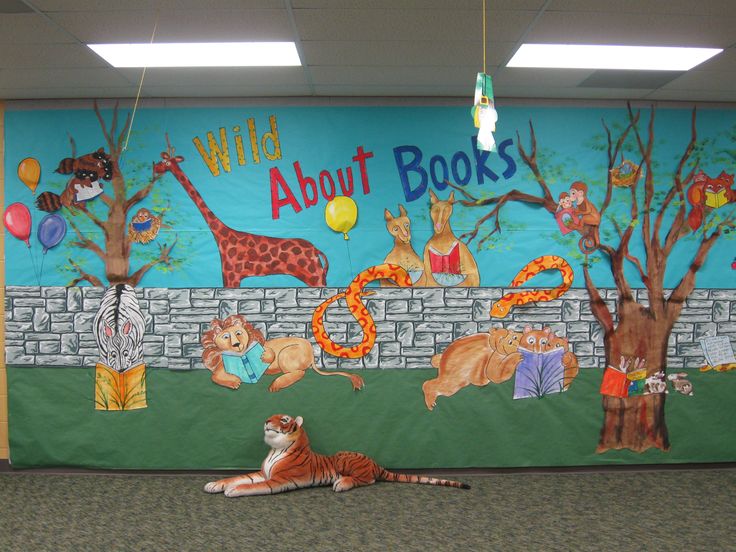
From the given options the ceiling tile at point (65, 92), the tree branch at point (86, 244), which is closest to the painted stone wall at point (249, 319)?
the tree branch at point (86, 244)

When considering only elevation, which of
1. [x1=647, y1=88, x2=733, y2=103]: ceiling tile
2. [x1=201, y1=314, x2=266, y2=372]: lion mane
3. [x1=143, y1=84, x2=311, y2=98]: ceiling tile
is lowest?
[x1=201, y1=314, x2=266, y2=372]: lion mane

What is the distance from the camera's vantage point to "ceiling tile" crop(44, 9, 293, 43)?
2.74 metres

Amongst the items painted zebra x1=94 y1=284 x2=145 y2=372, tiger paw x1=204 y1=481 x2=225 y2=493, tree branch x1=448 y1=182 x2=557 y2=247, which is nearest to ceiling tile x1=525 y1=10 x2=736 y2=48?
tree branch x1=448 y1=182 x2=557 y2=247

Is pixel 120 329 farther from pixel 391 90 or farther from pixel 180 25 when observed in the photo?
pixel 391 90

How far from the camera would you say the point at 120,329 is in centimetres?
398

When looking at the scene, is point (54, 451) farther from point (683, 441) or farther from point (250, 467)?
point (683, 441)

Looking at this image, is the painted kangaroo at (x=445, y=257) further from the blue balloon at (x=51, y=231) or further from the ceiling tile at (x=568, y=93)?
the blue balloon at (x=51, y=231)

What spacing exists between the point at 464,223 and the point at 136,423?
97.8 inches

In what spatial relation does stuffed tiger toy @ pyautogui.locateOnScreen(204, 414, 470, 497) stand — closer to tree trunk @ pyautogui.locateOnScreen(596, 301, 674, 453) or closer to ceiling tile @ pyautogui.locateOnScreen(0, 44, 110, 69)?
tree trunk @ pyautogui.locateOnScreen(596, 301, 674, 453)

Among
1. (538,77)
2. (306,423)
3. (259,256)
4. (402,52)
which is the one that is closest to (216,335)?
(259,256)

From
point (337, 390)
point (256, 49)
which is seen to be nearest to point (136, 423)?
point (337, 390)

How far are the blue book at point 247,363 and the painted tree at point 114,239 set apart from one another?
2.39 ft

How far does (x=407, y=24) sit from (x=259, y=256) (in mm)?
1774

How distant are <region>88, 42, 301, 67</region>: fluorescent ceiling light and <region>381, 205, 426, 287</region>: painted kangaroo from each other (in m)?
1.20
